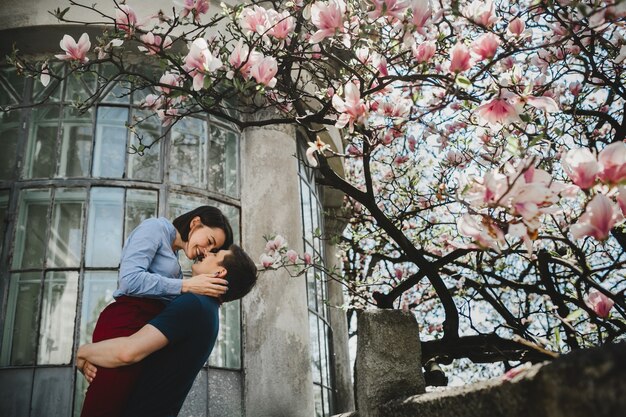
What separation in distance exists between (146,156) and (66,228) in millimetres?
915

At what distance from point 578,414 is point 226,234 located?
2.07 meters

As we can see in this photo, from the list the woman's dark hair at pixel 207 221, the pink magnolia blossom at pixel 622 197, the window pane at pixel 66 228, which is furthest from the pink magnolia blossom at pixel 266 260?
the pink magnolia blossom at pixel 622 197

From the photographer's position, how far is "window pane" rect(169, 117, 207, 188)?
5305mm

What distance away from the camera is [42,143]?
17.0 feet

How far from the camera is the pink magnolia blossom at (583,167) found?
1.91 meters

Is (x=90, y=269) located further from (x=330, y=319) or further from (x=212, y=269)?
(x=330, y=319)

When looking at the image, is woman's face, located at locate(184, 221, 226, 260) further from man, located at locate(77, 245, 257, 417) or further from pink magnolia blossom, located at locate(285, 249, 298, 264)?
pink magnolia blossom, located at locate(285, 249, 298, 264)

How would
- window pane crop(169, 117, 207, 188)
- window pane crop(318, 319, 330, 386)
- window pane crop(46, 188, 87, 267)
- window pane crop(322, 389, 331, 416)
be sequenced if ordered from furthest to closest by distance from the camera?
window pane crop(318, 319, 330, 386) < window pane crop(322, 389, 331, 416) < window pane crop(169, 117, 207, 188) < window pane crop(46, 188, 87, 267)

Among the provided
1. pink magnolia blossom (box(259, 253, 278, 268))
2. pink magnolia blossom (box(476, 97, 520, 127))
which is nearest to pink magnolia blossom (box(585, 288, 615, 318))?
pink magnolia blossom (box(476, 97, 520, 127))

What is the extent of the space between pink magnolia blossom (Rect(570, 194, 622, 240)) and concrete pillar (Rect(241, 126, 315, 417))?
348 cm

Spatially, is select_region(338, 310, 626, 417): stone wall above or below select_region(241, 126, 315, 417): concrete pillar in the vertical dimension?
below

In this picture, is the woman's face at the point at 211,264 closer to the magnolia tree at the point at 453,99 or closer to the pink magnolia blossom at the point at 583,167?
the magnolia tree at the point at 453,99

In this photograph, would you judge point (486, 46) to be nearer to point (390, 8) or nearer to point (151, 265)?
point (390, 8)

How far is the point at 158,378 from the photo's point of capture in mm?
2570
